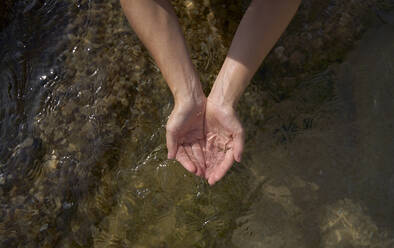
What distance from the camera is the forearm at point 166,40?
2.47 meters

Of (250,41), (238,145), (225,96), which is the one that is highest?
Answer: (250,41)

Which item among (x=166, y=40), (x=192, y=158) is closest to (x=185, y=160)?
(x=192, y=158)

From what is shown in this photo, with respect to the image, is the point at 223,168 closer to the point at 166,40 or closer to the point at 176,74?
the point at 176,74

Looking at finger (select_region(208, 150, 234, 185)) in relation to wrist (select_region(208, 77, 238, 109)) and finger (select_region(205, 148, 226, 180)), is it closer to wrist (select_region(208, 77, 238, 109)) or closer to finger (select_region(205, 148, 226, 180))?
finger (select_region(205, 148, 226, 180))

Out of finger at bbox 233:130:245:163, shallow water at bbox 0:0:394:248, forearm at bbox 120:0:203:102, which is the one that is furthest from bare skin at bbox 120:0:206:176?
shallow water at bbox 0:0:394:248

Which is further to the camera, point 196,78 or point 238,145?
point 196,78

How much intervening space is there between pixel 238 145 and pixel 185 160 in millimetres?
363

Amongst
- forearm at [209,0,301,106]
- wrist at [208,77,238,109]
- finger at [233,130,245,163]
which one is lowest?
finger at [233,130,245,163]

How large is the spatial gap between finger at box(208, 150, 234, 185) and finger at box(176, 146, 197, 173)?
0.13 meters

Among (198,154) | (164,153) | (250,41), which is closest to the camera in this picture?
(250,41)

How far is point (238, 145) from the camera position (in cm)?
252

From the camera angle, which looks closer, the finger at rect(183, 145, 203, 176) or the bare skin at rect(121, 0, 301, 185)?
the bare skin at rect(121, 0, 301, 185)

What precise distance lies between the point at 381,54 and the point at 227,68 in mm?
1475

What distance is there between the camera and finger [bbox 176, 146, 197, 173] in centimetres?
253
